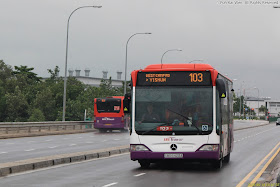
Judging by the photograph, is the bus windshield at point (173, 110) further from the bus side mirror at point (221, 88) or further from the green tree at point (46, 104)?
the green tree at point (46, 104)

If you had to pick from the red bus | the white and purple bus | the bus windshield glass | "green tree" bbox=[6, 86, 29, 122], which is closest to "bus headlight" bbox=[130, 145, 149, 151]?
the white and purple bus

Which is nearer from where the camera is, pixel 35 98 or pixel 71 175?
pixel 71 175

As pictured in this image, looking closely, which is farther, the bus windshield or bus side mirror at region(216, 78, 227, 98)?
the bus windshield

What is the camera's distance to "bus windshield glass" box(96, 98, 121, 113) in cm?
5056

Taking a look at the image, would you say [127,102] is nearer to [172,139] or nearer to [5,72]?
[172,139]

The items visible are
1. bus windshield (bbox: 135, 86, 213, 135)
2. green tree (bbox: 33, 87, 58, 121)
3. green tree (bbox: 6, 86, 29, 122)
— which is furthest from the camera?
green tree (bbox: 33, 87, 58, 121)

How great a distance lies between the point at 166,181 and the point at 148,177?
101 cm

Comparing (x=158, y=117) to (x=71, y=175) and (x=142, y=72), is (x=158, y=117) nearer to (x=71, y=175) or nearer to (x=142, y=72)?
(x=142, y=72)

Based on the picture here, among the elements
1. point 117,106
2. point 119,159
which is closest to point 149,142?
point 119,159

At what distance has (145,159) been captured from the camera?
53.6ft

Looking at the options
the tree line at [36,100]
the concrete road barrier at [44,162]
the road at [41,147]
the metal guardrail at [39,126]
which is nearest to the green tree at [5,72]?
the tree line at [36,100]

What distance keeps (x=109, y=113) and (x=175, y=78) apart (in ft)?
113

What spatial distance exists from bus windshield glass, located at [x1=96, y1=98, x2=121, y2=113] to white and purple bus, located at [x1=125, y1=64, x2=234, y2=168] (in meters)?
33.8

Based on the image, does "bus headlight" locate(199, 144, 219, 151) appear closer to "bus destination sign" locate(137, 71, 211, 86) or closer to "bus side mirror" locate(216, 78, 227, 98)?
"bus side mirror" locate(216, 78, 227, 98)
